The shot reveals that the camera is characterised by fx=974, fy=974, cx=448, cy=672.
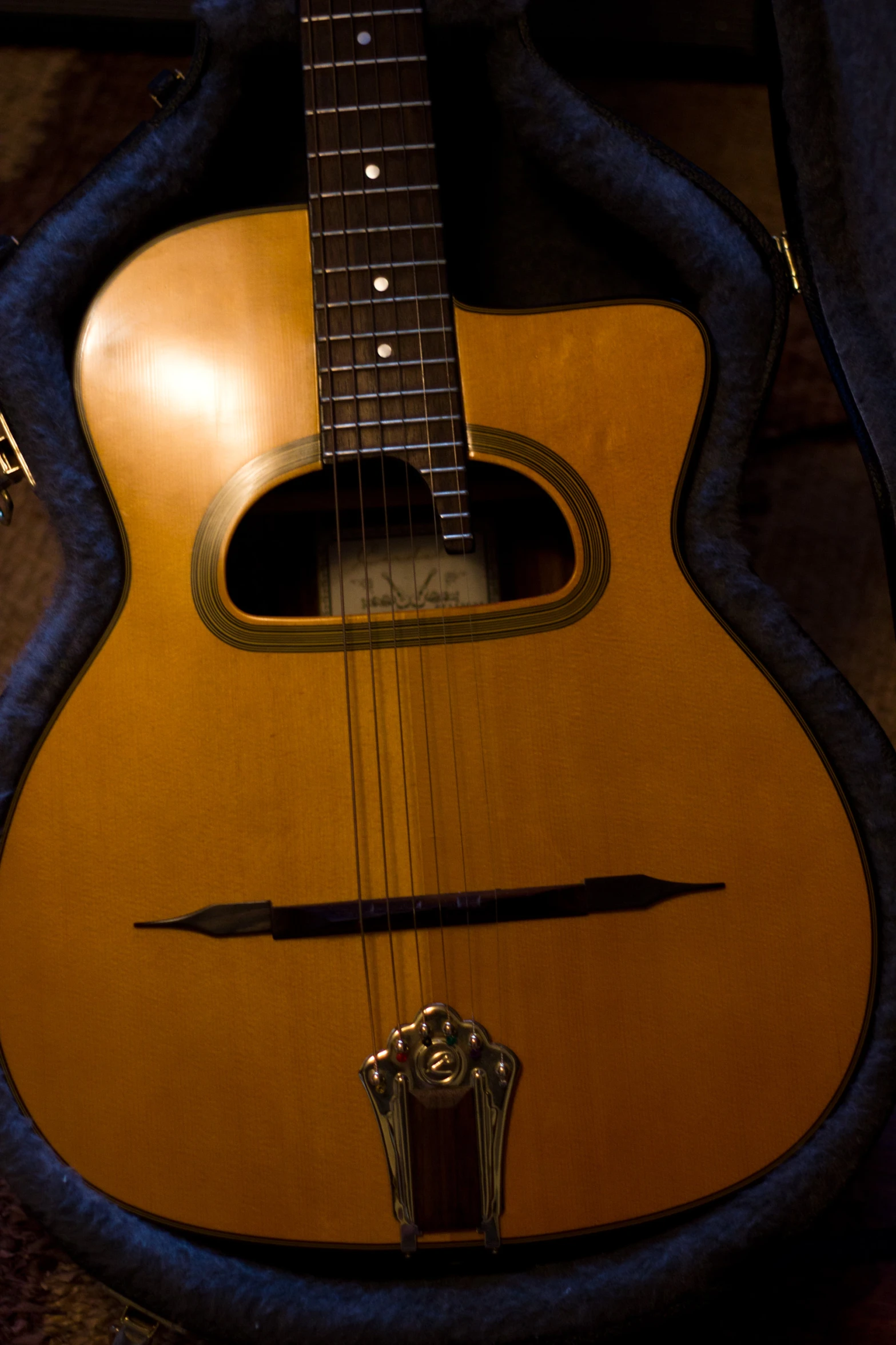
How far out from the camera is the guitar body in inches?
24.8

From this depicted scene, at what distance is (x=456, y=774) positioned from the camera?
673 mm

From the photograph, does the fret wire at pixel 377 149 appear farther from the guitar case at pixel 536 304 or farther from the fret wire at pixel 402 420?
the fret wire at pixel 402 420

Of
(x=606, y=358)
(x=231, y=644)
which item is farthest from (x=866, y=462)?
(x=231, y=644)

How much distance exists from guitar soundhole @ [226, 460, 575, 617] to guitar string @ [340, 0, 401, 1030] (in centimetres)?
3

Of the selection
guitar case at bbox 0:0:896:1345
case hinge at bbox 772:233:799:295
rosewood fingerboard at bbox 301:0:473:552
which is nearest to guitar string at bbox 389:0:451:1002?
rosewood fingerboard at bbox 301:0:473:552

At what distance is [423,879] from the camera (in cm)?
66

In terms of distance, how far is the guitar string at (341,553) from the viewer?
0.64 metres

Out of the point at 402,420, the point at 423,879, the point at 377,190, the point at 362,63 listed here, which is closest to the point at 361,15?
the point at 362,63

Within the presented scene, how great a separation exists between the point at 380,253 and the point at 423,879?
0.49 metres

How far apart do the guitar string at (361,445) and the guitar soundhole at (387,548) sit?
30mm

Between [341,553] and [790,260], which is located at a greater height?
[790,260]

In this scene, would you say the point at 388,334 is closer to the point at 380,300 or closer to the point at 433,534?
the point at 380,300

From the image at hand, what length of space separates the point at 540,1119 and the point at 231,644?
38 cm

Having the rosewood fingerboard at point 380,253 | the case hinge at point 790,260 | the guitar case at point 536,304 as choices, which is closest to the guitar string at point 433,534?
the rosewood fingerboard at point 380,253
